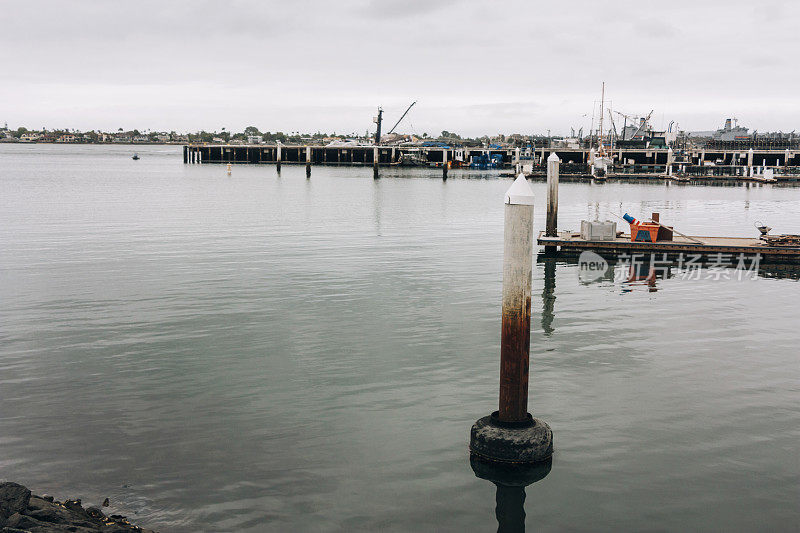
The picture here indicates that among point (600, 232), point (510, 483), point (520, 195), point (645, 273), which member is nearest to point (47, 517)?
point (510, 483)

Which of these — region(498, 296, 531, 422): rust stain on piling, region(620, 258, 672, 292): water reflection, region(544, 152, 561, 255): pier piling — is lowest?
region(620, 258, 672, 292): water reflection

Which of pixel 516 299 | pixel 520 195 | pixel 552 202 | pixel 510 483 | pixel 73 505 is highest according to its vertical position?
pixel 520 195

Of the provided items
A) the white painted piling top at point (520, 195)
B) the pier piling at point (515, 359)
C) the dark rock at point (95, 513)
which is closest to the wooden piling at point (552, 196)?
the pier piling at point (515, 359)

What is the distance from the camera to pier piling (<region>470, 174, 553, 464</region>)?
368 inches

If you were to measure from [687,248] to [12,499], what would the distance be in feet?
88.3

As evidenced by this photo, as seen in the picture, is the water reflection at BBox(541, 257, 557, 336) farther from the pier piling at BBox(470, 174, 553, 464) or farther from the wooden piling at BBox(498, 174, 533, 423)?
the wooden piling at BBox(498, 174, 533, 423)

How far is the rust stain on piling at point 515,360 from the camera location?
962cm

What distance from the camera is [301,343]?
1612cm

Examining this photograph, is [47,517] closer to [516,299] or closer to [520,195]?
[516,299]

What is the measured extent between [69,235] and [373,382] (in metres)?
29.2

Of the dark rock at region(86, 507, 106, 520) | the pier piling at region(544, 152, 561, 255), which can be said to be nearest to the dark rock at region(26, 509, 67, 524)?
the dark rock at region(86, 507, 106, 520)

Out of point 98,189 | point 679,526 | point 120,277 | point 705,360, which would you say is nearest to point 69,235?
point 120,277

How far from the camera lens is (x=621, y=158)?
528 ft

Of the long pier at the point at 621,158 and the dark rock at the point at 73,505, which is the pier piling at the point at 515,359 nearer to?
the dark rock at the point at 73,505
